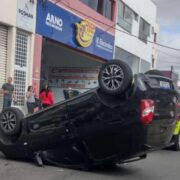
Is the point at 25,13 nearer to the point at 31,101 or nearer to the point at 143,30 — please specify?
the point at 31,101

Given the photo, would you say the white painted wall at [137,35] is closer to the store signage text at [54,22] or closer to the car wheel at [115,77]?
the store signage text at [54,22]

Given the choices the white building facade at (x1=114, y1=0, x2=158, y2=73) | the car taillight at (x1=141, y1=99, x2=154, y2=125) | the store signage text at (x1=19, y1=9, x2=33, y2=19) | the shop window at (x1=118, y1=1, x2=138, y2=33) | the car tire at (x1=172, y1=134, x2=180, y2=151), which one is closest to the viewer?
the car taillight at (x1=141, y1=99, x2=154, y2=125)

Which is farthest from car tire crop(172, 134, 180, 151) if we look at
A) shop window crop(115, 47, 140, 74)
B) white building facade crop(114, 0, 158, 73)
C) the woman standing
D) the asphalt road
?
shop window crop(115, 47, 140, 74)

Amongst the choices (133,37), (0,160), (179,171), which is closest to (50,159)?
(0,160)

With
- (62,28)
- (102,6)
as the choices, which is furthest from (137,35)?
(62,28)

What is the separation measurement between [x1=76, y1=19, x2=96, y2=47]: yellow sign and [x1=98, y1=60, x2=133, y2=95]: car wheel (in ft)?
47.2

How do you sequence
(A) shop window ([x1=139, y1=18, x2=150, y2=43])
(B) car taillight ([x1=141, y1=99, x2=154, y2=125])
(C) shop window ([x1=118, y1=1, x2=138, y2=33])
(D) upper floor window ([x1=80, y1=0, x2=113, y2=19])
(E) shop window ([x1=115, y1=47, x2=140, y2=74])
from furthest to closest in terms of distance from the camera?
(A) shop window ([x1=139, y1=18, x2=150, y2=43]) < (E) shop window ([x1=115, y1=47, x2=140, y2=74]) < (C) shop window ([x1=118, y1=1, x2=138, y2=33]) < (D) upper floor window ([x1=80, y1=0, x2=113, y2=19]) < (B) car taillight ([x1=141, y1=99, x2=154, y2=125])

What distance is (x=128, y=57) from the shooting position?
31922mm

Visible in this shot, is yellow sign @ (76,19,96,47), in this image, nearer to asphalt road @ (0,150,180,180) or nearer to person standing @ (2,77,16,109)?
person standing @ (2,77,16,109)

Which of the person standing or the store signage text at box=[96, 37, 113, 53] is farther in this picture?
the store signage text at box=[96, 37, 113, 53]

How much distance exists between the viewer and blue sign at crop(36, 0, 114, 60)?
19.0 meters

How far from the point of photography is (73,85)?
26.5 metres

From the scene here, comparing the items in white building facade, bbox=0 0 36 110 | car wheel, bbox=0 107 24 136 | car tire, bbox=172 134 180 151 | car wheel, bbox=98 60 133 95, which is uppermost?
white building facade, bbox=0 0 36 110

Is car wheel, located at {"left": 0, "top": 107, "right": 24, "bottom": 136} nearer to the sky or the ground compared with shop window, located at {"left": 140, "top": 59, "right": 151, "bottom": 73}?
nearer to the ground
